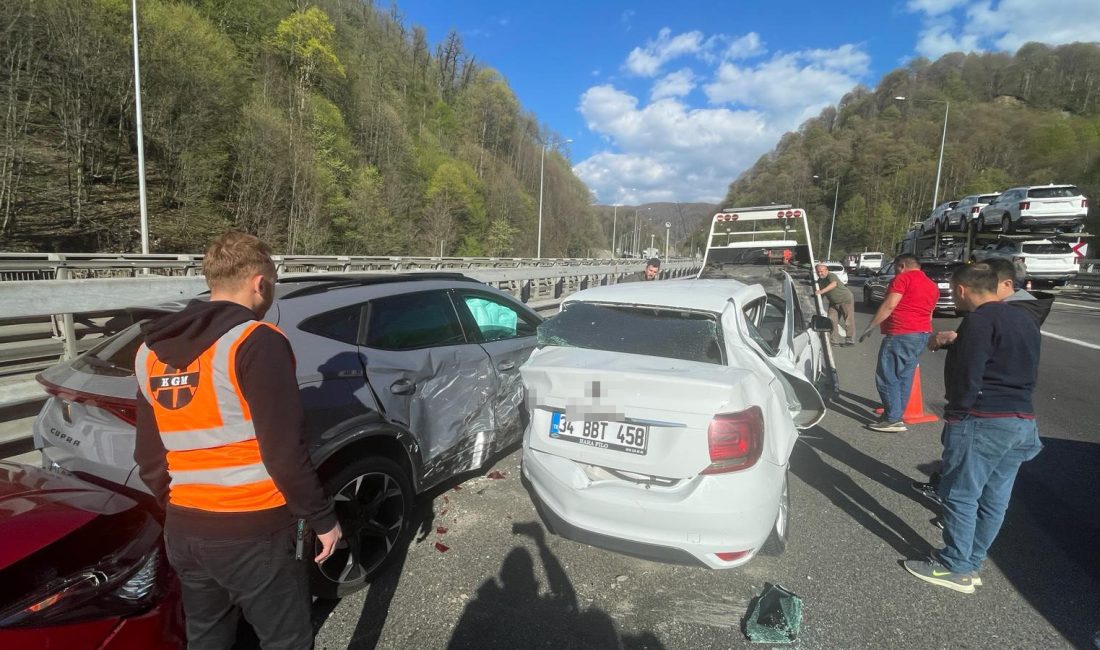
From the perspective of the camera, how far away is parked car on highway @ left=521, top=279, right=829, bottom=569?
249 cm

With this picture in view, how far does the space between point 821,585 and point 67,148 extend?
97.6 ft

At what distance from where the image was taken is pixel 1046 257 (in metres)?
18.1

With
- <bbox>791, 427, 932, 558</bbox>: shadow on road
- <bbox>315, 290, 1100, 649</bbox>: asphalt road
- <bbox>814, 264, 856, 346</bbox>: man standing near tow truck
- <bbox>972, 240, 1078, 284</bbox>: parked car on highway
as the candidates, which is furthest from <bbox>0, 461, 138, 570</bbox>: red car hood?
<bbox>972, 240, 1078, 284</bbox>: parked car on highway

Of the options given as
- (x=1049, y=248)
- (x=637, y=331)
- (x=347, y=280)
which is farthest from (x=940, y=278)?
(x=347, y=280)

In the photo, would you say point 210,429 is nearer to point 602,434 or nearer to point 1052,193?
point 602,434

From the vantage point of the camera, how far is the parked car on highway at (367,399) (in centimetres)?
236

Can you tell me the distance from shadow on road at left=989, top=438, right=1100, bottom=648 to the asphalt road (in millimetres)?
11

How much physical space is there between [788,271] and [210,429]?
350 inches

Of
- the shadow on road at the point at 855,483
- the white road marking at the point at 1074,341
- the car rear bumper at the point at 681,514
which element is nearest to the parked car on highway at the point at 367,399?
the car rear bumper at the point at 681,514

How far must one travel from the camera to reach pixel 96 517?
6.01ft

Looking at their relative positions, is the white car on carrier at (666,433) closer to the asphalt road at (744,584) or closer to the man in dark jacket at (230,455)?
the asphalt road at (744,584)

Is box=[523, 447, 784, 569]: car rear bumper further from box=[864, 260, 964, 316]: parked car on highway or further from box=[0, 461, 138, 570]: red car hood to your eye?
box=[864, 260, 964, 316]: parked car on highway

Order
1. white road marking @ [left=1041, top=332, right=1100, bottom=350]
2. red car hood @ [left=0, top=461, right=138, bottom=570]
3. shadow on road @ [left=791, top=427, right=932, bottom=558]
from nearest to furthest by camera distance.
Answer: red car hood @ [left=0, top=461, right=138, bottom=570] → shadow on road @ [left=791, top=427, right=932, bottom=558] → white road marking @ [left=1041, top=332, right=1100, bottom=350]

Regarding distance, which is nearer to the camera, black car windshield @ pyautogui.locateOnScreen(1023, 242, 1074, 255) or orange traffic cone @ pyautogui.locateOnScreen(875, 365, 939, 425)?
orange traffic cone @ pyautogui.locateOnScreen(875, 365, 939, 425)
